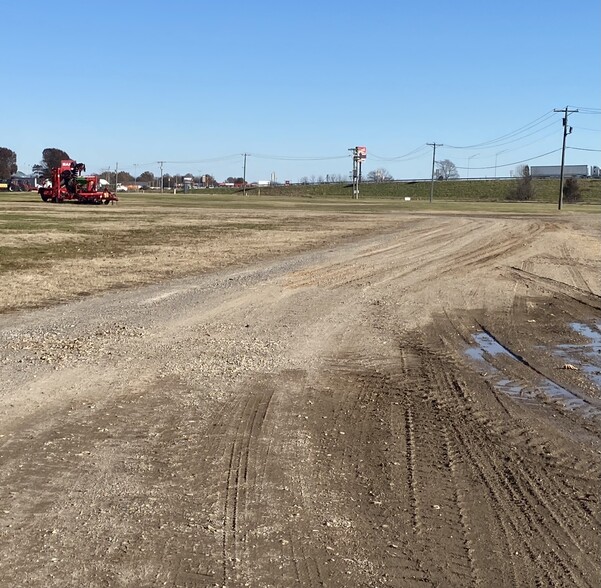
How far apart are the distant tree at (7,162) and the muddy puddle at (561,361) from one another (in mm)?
167381

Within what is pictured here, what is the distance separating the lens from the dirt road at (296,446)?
4.05m

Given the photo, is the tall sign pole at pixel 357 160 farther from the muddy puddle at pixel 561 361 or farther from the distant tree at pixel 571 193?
the muddy puddle at pixel 561 361

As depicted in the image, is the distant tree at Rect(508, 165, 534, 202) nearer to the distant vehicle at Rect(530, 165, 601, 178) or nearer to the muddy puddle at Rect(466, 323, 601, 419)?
the distant vehicle at Rect(530, 165, 601, 178)

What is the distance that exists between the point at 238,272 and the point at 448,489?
12.2m

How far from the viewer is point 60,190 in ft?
190

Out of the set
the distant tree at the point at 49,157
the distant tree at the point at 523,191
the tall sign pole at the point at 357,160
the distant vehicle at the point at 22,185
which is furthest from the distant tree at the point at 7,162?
the distant tree at the point at 523,191

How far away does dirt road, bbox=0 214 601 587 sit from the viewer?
4.05 metres

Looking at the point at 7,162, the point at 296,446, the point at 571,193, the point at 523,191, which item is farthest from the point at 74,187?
the point at 7,162

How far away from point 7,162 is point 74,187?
124501 mm

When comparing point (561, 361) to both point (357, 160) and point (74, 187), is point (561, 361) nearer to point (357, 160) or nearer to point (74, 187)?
point (74, 187)

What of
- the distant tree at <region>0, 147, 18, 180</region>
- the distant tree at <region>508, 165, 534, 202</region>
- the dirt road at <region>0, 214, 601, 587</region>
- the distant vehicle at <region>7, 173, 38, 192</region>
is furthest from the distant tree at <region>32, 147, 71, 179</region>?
the dirt road at <region>0, 214, 601, 587</region>

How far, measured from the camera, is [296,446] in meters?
5.80

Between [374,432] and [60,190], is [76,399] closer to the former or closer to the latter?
[374,432]

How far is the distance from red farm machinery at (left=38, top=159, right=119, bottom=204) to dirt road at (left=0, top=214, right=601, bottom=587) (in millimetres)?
47360
